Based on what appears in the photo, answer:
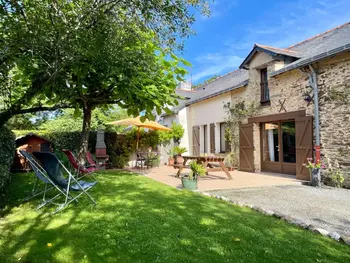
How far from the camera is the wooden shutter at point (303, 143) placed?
8.77 metres

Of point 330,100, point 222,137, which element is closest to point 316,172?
point 330,100

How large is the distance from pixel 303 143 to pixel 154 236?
7.57m

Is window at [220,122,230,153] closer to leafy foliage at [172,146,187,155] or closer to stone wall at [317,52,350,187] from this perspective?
leafy foliage at [172,146,187,155]

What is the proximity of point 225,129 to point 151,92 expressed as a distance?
907 centimetres

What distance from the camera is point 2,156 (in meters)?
4.98

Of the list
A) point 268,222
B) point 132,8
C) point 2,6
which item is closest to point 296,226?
Answer: point 268,222

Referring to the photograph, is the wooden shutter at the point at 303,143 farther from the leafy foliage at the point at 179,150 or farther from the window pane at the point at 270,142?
the leafy foliage at the point at 179,150

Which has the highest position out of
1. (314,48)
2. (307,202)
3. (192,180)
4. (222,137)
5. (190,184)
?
(314,48)

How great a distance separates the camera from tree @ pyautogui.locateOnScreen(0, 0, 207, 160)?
351cm

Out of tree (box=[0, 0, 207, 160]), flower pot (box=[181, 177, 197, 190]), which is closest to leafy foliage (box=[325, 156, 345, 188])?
flower pot (box=[181, 177, 197, 190])

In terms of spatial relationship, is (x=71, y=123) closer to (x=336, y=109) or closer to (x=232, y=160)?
(x=232, y=160)

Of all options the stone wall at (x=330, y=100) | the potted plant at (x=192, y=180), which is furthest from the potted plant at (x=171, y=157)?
the potted plant at (x=192, y=180)

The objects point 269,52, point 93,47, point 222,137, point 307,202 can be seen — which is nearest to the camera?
point 93,47

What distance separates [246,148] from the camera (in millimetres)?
11781
